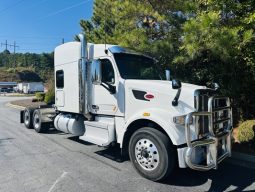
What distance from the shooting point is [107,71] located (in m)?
6.57

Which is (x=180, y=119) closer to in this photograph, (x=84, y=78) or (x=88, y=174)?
(x=88, y=174)

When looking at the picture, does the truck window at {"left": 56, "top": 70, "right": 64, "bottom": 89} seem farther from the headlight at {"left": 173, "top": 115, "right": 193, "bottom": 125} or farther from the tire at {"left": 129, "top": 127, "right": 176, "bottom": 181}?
the headlight at {"left": 173, "top": 115, "right": 193, "bottom": 125}

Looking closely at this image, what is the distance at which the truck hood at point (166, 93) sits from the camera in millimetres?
5188

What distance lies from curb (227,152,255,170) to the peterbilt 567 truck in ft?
3.82

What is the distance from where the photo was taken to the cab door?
6.46m

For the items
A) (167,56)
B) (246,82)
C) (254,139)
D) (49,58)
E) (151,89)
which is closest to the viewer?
(151,89)

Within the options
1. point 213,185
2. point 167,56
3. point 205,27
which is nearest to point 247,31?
point 205,27

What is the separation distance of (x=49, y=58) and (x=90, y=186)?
127m

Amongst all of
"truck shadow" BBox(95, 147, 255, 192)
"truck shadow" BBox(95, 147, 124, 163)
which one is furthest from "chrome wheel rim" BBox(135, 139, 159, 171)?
"truck shadow" BBox(95, 147, 124, 163)

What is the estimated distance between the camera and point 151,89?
568 centimetres

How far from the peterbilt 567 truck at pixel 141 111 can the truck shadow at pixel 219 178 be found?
0.33m

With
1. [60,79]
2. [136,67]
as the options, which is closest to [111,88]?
[136,67]

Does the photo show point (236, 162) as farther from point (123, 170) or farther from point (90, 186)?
point (90, 186)

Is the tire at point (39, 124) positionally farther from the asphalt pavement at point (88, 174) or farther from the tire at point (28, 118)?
the asphalt pavement at point (88, 174)
